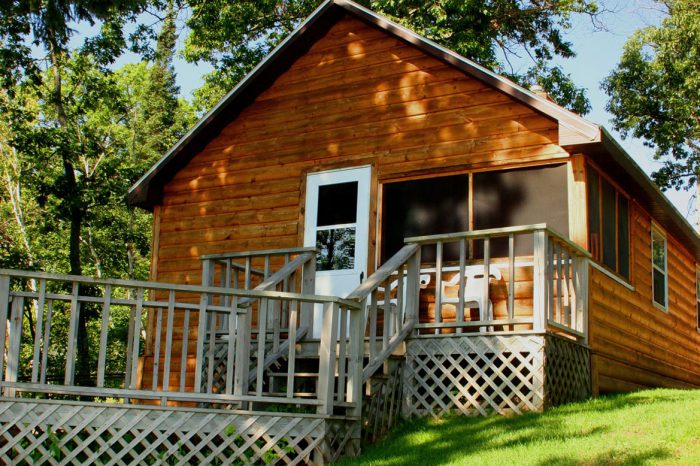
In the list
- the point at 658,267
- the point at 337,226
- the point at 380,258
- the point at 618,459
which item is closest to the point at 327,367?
the point at 618,459

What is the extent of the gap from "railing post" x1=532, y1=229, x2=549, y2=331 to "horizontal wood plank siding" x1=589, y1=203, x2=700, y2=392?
1.59m

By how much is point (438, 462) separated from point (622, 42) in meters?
23.4

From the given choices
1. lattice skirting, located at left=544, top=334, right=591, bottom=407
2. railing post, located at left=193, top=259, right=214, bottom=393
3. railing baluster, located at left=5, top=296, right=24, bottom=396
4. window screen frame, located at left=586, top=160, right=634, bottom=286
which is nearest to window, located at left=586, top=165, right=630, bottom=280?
window screen frame, located at left=586, top=160, right=634, bottom=286

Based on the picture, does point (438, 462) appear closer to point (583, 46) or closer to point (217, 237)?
point (217, 237)

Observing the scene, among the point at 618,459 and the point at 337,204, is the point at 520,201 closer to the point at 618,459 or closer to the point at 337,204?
the point at 337,204

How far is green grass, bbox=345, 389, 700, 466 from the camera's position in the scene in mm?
5996

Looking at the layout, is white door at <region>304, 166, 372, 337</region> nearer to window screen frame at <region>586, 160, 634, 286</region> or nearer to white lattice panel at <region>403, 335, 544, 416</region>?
white lattice panel at <region>403, 335, 544, 416</region>

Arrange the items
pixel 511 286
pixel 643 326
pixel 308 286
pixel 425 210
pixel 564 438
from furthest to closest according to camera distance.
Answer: pixel 643 326, pixel 425 210, pixel 308 286, pixel 511 286, pixel 564 438

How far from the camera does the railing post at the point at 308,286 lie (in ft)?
30.9

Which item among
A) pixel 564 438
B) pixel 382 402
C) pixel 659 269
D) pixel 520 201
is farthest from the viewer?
pixel 659 269

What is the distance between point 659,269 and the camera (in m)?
13.4

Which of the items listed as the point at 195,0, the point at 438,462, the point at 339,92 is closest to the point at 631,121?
the point at 195,0

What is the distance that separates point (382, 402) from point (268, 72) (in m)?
5.98

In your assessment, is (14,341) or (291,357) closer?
(14,341)
